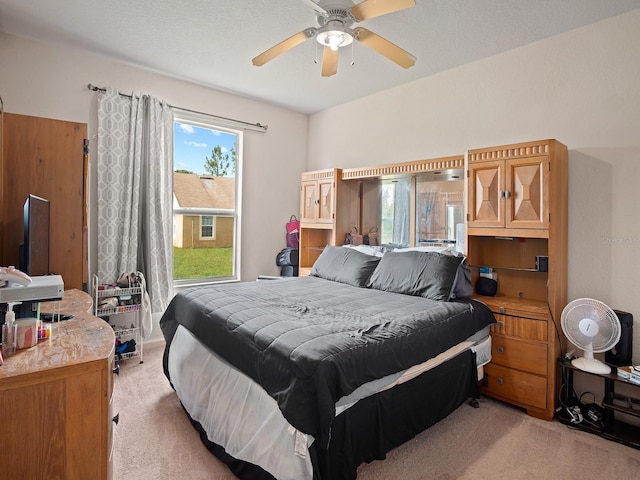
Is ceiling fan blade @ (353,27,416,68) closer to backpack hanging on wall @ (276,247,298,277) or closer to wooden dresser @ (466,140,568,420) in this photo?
wooden dresser @ (466,140,568,420)

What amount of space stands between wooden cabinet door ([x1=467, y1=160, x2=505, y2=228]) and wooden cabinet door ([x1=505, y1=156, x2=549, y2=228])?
5 cm

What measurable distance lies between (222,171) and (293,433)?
3.39 metres

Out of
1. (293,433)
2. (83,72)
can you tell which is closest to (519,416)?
(293,433)

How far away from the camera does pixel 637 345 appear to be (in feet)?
A: 7.85

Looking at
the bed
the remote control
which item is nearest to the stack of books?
the bed

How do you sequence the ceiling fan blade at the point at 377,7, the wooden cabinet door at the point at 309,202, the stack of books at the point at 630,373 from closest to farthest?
the ceiling fan blade at the point at 377,7 → the stack of books at the point at 630,373 → the wooden cabinet door at the point at 309,202

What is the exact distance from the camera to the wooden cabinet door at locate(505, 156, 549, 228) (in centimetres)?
246

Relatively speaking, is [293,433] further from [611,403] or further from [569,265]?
[569,265]

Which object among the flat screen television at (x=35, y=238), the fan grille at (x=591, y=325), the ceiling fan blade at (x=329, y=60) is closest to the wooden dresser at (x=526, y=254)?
the fan grille at (x=591, y=325)

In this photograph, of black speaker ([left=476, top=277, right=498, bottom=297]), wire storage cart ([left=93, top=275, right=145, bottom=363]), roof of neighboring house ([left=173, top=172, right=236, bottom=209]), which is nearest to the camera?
black speaker ([left=476, top=277, right=498, bottom=297])

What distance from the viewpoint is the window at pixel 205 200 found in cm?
393

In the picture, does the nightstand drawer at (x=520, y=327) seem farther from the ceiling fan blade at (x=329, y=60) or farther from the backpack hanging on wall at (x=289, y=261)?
the backpack hanging on wall at (x=289, y=261)

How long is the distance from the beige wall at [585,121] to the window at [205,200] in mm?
2429

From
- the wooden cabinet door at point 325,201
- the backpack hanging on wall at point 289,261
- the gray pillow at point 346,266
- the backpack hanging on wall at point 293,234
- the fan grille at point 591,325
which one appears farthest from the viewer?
the backpack hanging on wall at point 293,234
